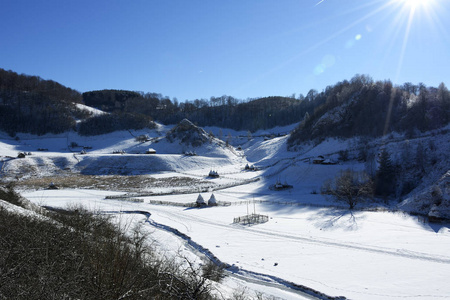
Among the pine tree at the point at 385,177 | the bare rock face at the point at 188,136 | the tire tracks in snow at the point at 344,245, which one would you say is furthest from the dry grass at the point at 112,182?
the bare rock face at the point at 188,136

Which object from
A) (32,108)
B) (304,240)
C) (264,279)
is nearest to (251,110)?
(32,108)

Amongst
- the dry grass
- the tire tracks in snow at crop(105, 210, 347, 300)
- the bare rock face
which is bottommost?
the tire tracks in snow at crop(105, 210, 347, 300)

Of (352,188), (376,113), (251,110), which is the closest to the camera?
(352,188)

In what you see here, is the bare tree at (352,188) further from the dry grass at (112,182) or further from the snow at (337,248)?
the dry grass at (112,182)

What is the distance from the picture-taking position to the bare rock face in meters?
94.1

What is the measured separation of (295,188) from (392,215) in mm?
21072

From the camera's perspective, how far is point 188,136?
95.9m

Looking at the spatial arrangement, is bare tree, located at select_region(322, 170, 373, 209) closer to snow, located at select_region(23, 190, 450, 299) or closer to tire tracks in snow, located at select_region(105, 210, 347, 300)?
snow, located at select_region(23, 190, 450, 299)

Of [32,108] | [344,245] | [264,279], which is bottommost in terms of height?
[264,279]

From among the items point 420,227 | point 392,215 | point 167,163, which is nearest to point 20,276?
point 420,227

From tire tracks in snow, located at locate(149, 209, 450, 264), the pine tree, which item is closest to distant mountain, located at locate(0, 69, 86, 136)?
tire tracks in snow, located at locate(149, 209, 450, 264)

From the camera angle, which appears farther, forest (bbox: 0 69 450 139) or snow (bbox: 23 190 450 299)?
forest (bbox: 0 69 450 139)

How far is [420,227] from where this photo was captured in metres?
24.4

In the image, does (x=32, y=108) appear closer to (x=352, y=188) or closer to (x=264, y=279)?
(x=352, y=188)
